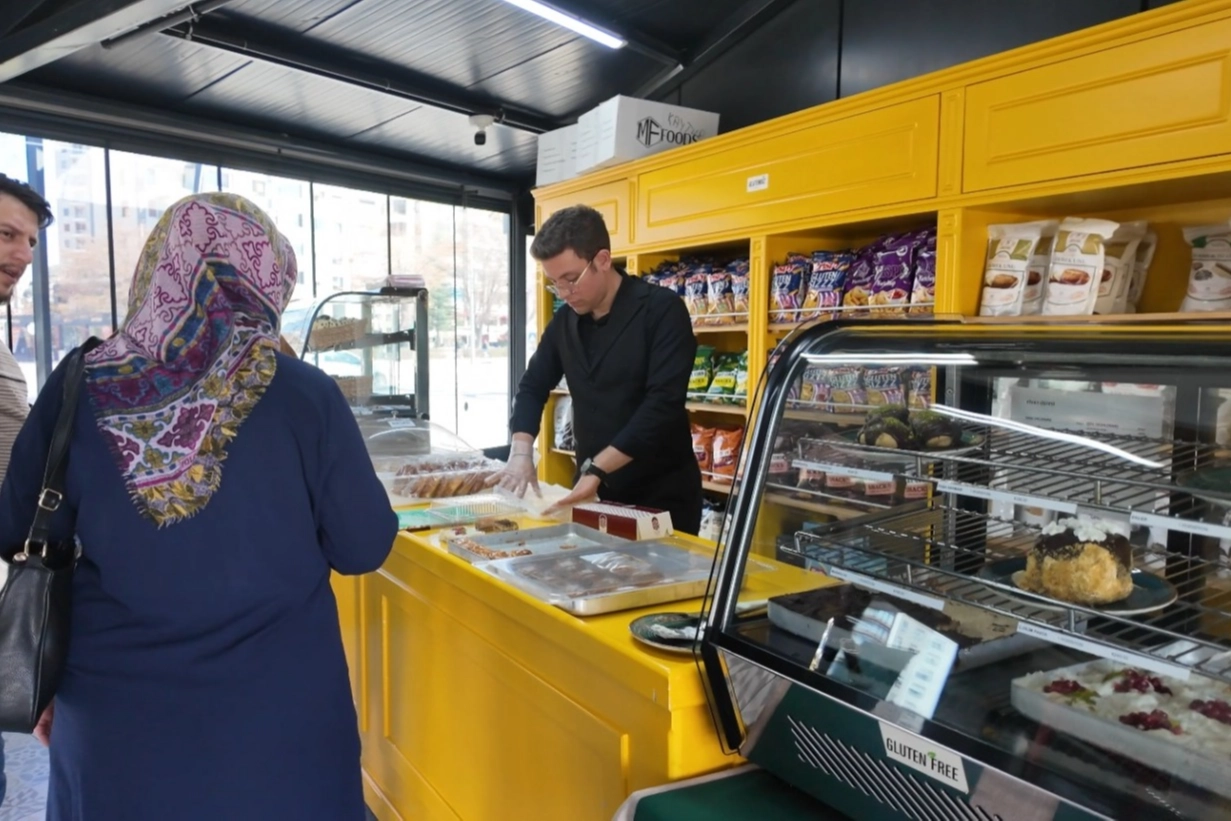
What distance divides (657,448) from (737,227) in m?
1.40

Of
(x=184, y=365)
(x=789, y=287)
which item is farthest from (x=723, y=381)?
(x=184, y=365)

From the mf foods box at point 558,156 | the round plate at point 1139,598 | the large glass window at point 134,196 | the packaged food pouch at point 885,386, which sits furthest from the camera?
the large glass window at point 134,196

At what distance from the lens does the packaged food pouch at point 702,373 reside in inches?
155

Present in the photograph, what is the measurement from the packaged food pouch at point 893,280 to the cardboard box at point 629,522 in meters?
1.44

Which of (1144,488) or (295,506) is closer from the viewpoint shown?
(1144,488)

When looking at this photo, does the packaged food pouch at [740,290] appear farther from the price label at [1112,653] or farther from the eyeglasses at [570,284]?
the price label at [1112,653]

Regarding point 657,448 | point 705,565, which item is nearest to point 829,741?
point 705,565

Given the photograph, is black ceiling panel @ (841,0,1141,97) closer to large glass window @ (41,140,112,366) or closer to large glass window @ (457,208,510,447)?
large glass window @ (457,208,510,447)

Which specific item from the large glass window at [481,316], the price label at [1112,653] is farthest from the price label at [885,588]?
the large glass window at [481,316]

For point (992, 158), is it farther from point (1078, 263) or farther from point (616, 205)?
point (616, 205)

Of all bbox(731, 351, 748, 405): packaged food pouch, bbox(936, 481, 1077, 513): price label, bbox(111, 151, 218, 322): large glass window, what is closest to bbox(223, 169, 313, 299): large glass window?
bbox(111, 151, 218, 322): large glass window

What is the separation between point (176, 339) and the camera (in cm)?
127

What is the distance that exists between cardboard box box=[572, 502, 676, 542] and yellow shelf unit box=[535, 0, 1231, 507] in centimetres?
67

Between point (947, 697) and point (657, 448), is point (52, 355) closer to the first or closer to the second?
point (657, 448)
